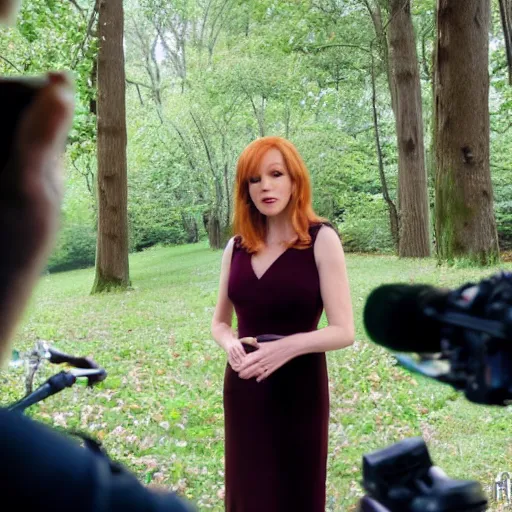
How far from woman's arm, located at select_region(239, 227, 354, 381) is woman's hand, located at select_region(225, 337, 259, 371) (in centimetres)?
1

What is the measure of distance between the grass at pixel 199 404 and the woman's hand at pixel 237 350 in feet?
1.72

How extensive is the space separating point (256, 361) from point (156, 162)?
4944mm

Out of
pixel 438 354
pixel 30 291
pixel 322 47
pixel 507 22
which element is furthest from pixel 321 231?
pixel 322 47

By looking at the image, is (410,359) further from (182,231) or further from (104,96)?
(182,231)

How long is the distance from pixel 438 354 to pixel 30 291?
211 mm

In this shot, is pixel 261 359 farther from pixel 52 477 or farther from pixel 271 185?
pixel 52 477

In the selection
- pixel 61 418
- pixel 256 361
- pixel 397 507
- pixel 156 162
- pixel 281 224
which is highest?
pixel 156 162

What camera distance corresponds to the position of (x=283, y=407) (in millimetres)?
1063

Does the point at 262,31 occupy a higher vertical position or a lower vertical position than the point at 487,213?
higher

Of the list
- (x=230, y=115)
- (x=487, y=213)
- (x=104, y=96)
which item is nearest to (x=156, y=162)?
(x=230, y=115)

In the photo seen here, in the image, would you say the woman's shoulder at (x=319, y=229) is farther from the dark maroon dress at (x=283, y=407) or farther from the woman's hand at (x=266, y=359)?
the woman's hand at (x=266, y=359)

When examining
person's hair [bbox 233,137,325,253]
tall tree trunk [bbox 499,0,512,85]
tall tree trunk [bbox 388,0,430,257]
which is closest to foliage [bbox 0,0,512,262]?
tall tree trunk [bbox 388,0,430,257]

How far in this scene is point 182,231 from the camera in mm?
5227

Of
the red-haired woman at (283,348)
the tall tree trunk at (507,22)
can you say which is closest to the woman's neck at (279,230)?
the red-haired woman at (283,348)
